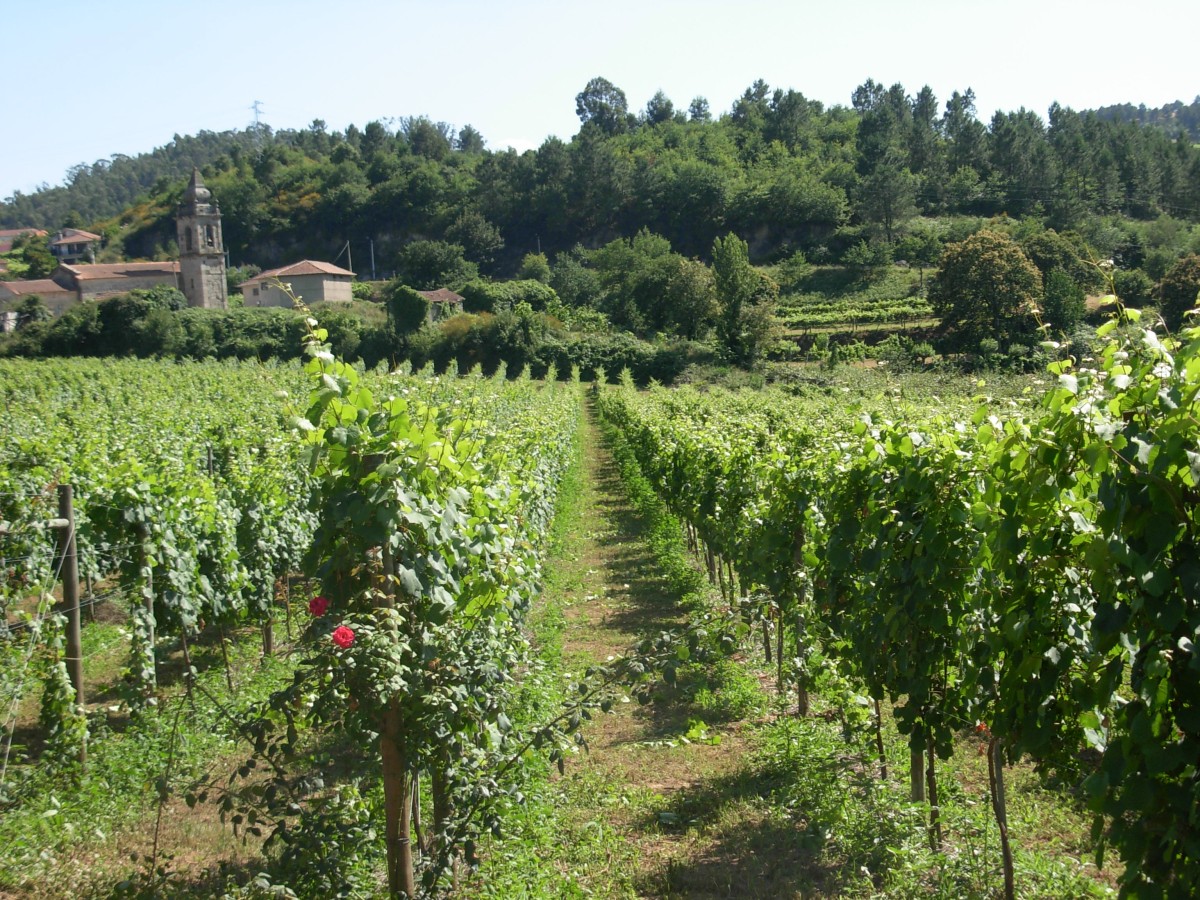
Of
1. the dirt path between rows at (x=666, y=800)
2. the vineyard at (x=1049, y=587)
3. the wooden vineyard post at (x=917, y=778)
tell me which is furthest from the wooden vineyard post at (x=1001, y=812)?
the dirt path between rows at (x=666, y=800)

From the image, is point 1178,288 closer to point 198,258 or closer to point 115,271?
point 198,258

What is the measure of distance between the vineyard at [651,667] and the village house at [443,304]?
47.8m

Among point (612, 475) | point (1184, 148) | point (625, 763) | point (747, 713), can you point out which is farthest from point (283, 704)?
point (1184, 148)

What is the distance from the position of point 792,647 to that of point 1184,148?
96.6 meters

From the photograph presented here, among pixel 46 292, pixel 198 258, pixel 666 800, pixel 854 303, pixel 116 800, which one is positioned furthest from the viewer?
pixel 46 292

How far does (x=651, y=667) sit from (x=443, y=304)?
5769 cm

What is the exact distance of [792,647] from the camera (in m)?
7.09

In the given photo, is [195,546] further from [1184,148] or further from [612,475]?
[1184,148]

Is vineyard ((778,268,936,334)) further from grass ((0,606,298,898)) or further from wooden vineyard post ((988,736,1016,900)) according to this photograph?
wooden vineyard post ((988,736,1016,900))

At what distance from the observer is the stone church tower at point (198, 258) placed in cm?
6581

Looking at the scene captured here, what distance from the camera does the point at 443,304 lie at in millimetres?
59500

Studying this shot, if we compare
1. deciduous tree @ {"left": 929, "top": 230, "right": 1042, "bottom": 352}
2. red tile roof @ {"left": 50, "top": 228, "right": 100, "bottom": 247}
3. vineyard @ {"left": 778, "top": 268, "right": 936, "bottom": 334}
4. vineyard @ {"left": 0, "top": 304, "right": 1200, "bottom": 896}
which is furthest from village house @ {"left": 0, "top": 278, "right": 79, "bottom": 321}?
vineyard @ {"left": 0, "top": 304, "right": 1200, "bottom": 896}

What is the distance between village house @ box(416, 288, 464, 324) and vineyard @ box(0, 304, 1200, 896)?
47.8 metres

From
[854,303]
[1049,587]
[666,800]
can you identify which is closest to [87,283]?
[854,303]
